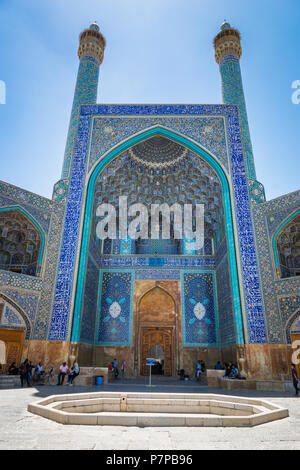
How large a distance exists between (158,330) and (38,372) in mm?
5062

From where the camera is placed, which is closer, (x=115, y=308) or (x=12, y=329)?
(x=12, y=329)

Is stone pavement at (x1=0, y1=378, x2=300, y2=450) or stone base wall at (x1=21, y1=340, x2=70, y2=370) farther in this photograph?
stone base wall at (x1=21, y1=340, x2=70, y2=370)

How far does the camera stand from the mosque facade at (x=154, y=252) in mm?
8766

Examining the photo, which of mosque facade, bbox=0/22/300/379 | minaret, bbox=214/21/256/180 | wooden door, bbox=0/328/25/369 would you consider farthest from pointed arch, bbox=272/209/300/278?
wooden door, bbox=0/328/25/369

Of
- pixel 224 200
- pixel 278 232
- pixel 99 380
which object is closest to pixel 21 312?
pixel 99 380

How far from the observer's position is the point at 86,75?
13.6 meters

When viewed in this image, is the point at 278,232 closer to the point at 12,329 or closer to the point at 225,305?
the point at 225,305

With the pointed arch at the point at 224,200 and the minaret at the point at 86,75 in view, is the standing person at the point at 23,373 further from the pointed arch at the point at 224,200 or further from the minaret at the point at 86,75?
the minaret at the point at 86,75

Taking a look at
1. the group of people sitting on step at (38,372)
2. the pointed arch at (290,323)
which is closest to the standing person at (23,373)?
the group of people sitting on step at (38,372)

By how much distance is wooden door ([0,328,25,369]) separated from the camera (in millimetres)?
8516

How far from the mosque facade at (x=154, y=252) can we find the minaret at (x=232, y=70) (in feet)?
0.19

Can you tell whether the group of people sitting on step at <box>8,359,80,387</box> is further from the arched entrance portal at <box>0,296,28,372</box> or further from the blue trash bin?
the blue trash bin

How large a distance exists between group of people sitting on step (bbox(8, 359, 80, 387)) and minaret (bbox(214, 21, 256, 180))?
28.9 feet

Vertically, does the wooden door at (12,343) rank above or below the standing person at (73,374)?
→ above
